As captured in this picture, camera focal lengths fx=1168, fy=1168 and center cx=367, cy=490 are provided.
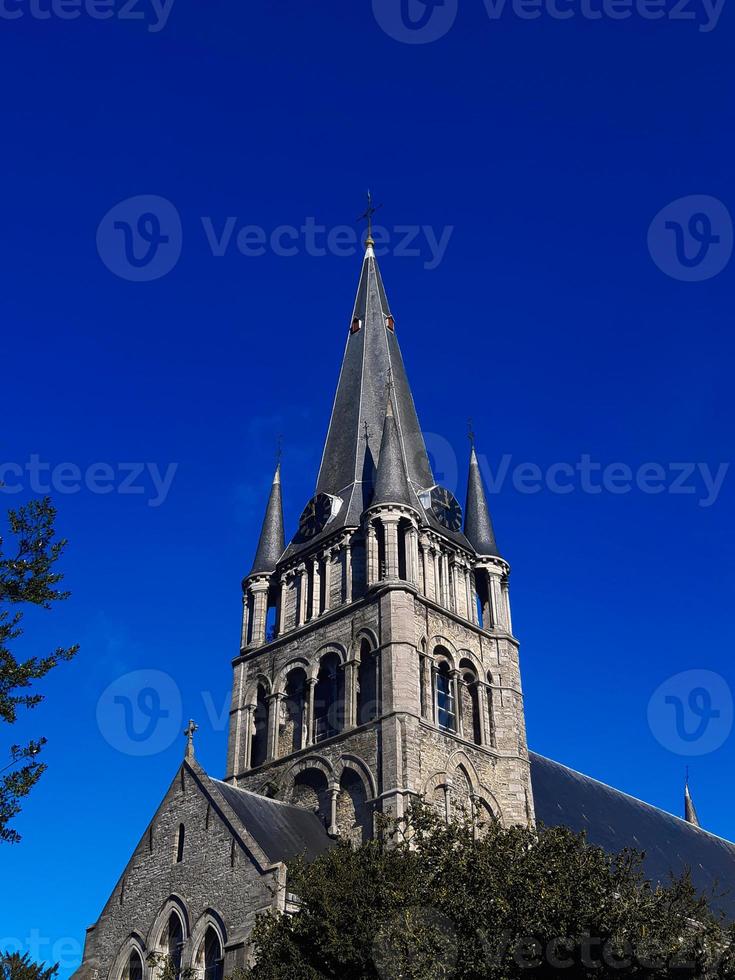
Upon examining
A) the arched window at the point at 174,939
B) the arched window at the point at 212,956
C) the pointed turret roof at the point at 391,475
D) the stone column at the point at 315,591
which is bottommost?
the arched window at the point at 212,956

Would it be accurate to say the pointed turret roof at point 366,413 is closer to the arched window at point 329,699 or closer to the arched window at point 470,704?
the arched window at point 329,699

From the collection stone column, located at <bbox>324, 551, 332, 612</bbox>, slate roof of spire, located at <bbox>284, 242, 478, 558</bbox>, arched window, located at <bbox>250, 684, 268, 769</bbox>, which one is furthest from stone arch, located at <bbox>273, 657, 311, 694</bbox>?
slate roof of spire, located at <bbox>284, 242, 478, 558</bbox>

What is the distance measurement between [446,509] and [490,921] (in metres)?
23.3

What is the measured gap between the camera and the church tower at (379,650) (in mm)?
36031

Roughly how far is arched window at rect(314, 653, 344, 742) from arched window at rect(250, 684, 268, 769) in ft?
7.75

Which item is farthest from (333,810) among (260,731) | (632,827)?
(632,827)

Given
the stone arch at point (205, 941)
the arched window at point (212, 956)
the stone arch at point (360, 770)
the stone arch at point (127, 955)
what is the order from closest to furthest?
1. the arched window at point (212, 956)
2. the stone arch at point (205, 941)
3. the stone arch at point (127, 955)
4. the stone arch at point (360, 770)

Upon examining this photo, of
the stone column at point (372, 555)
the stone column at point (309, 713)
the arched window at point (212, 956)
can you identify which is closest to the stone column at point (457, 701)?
the stone column at point (372, 555)

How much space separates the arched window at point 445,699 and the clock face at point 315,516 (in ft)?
23.6

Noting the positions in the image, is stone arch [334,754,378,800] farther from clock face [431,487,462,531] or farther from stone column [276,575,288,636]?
clock face [431,487,462,531]

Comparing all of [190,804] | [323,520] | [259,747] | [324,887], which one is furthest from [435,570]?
[324,887]

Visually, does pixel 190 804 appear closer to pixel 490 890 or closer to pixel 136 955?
pixel 136 955

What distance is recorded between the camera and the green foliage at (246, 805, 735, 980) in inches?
862

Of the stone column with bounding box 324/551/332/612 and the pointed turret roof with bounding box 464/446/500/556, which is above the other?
the pointed turret roof with bounding box 464/446/500/556
